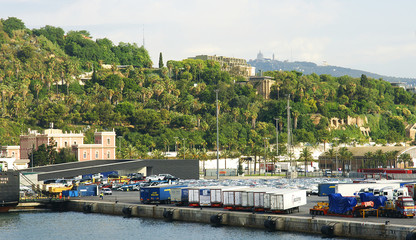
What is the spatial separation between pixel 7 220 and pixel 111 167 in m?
46.7

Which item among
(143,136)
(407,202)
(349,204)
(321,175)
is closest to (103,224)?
(349,204)

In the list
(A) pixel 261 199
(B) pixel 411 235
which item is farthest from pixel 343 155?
(B) pixel 411 235

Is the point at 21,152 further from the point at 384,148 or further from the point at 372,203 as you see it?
the point at 372,203

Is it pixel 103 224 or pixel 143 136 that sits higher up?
pixel 143 136

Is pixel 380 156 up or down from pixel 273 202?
up

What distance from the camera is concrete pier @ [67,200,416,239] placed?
164 feet

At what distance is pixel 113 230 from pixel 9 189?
850 inches

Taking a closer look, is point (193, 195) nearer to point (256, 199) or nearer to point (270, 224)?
point (256, 199)

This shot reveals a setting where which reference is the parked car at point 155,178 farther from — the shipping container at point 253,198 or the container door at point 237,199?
the shipping container at point 253,198

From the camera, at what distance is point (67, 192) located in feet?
293

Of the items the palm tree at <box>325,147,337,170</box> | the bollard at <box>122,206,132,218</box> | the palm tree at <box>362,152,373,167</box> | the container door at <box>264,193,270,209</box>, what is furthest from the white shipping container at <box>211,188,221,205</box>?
the palm tree at <box>362,152,373,167</box>

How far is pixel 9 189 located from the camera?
80750 mm

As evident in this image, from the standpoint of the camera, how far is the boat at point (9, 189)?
80156 millimetres

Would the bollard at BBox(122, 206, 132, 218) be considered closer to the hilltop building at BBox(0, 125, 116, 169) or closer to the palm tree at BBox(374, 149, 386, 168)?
the hilltop building at BBox(0, 125, 116, 169)
